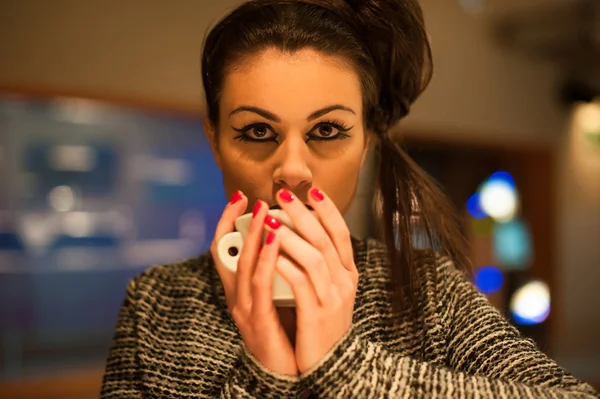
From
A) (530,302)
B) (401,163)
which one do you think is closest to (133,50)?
(401,163)

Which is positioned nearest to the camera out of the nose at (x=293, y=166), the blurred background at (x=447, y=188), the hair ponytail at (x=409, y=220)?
the nose at (x=293, y=166)

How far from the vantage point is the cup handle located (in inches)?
19.4

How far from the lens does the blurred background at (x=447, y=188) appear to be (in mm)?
3391

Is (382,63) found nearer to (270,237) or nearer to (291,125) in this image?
(291,125)

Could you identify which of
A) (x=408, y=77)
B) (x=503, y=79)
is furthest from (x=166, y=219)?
(x=408, y=77)

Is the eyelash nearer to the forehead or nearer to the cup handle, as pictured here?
the forehead

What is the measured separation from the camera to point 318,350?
17.8 inches

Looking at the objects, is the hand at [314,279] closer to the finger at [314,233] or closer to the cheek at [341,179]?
the finger at [314,233]

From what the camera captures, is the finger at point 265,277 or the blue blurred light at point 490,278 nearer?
the finger at point 265,277

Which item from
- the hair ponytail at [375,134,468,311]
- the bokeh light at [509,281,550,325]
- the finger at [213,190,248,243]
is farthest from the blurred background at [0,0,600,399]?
the finger at [213,190,248,243]

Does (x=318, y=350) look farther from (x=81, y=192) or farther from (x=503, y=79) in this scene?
(x=81, y=192)

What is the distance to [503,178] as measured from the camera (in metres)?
3.87

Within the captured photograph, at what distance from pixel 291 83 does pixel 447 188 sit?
2464mm

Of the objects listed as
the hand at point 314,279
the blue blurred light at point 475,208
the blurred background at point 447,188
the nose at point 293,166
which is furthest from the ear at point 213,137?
the blue blurred light at point 475,208
